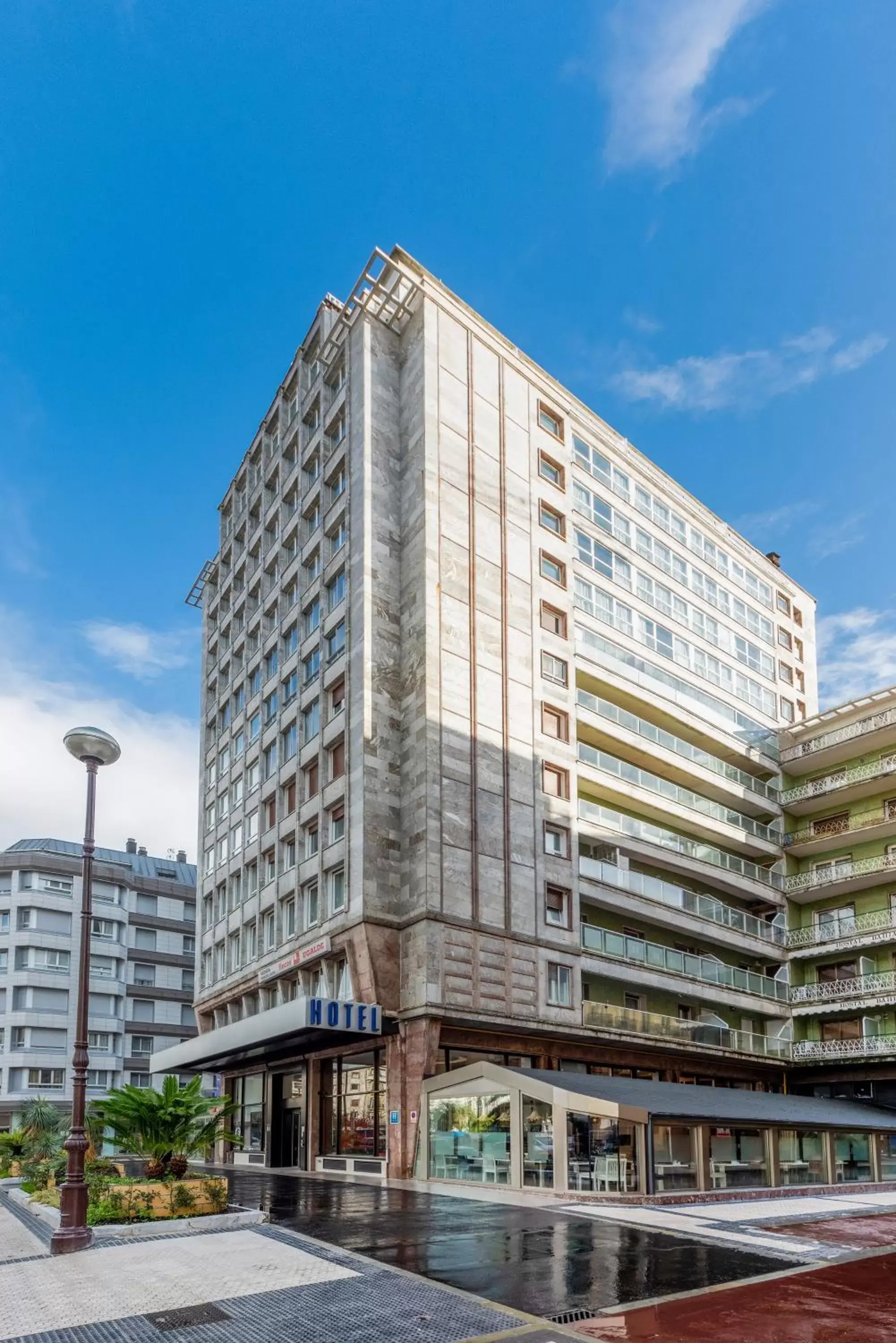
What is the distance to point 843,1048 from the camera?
4053 cm

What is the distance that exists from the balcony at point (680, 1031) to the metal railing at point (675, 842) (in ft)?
20.0

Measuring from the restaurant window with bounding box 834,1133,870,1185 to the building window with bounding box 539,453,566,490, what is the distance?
78.7 ft

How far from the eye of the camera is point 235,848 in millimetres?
44812

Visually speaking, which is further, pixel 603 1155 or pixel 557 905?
pixel 557 905

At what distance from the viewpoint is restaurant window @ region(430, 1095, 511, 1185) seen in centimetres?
2498

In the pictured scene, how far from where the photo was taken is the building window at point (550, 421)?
4069 centimetres

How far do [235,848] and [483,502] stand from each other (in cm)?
1894

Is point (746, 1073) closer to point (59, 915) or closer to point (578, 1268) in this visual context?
point (578, 1268)

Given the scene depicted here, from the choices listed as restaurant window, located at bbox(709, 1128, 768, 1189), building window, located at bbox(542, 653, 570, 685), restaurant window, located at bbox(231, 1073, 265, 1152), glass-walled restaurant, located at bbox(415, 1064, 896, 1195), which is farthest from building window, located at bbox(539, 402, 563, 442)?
restaurant window, located at bbox(231, 1073, 265, 1152)

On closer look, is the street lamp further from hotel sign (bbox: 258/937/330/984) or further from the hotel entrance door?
the hotel entrance door

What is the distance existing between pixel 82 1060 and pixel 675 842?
2782cm

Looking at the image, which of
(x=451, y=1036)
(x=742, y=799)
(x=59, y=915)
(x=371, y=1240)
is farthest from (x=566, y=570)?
(x=59, y=915)

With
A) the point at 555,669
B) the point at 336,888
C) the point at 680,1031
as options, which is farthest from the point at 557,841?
the point at 680,1031

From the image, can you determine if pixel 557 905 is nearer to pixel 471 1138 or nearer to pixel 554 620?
pixel 471 1138
